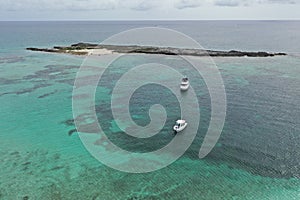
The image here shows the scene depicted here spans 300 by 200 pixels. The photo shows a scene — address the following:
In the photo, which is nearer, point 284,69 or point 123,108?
point 123,108

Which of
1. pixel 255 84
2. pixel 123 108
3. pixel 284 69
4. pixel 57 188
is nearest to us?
pixel 57 188

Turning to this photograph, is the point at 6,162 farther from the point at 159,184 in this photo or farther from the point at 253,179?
the point at 253,179

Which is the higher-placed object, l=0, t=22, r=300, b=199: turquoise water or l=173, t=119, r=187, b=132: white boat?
l=173, t=119, r=187, b=132: white boat

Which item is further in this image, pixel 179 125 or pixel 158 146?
pixel 179 125

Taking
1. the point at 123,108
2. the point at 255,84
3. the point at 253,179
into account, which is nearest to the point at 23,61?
the point at 123,108

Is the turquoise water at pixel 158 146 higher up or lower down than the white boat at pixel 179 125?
lower down

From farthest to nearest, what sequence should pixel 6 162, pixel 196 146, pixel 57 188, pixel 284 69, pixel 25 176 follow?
pixel 284 69, pixel 196 146, pixel 6 162, pixel 25 176, pixel 57 188

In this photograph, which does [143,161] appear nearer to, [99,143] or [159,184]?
[159,184]

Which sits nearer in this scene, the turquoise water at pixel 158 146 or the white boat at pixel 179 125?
the turquoise water at pixel 158 146

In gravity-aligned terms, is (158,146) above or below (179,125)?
below

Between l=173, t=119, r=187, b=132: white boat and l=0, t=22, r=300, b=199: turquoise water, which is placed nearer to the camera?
l=0, t=22, r=300, b=199: turquoise water
